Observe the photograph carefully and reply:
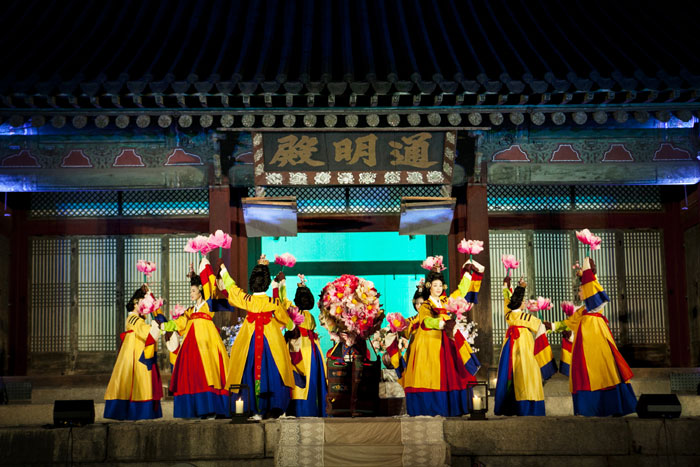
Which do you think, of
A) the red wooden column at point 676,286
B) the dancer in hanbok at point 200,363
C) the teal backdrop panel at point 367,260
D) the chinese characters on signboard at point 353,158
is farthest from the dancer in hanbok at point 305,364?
the red wooden column at point 676,286

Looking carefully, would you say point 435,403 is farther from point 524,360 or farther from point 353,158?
point 353,158

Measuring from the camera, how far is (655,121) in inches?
487

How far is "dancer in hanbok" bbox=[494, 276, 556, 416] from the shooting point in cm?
1017

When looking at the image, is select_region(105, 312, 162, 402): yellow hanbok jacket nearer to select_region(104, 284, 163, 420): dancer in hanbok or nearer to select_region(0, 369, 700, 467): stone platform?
select_region(104, 284, 163, 420): dancer in hanbok

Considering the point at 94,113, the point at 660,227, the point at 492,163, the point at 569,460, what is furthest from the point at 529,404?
the point at 94,113

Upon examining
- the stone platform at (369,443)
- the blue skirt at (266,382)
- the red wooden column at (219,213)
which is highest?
the red wooden column at (219,213)

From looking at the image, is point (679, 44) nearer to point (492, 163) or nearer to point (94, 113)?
point (492, 163)

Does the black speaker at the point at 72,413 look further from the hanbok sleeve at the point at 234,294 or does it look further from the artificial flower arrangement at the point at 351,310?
the artificial flower arrangement at the point at 351,310

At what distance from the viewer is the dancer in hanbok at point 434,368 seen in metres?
9.91

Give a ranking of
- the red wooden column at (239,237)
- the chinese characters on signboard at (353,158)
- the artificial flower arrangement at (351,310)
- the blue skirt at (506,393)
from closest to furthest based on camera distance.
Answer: the blue skirt at (506,393)
the artificial flower arrangement at (351,310)
the chinese characters on signboard at (353,158)
the red wooden column at (239,237)

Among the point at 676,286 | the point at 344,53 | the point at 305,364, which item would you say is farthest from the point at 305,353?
the point at 676,286

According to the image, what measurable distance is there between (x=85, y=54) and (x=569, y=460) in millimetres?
7976

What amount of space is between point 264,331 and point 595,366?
3595 millimetres

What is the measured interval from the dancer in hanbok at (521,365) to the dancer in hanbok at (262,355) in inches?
95.3
